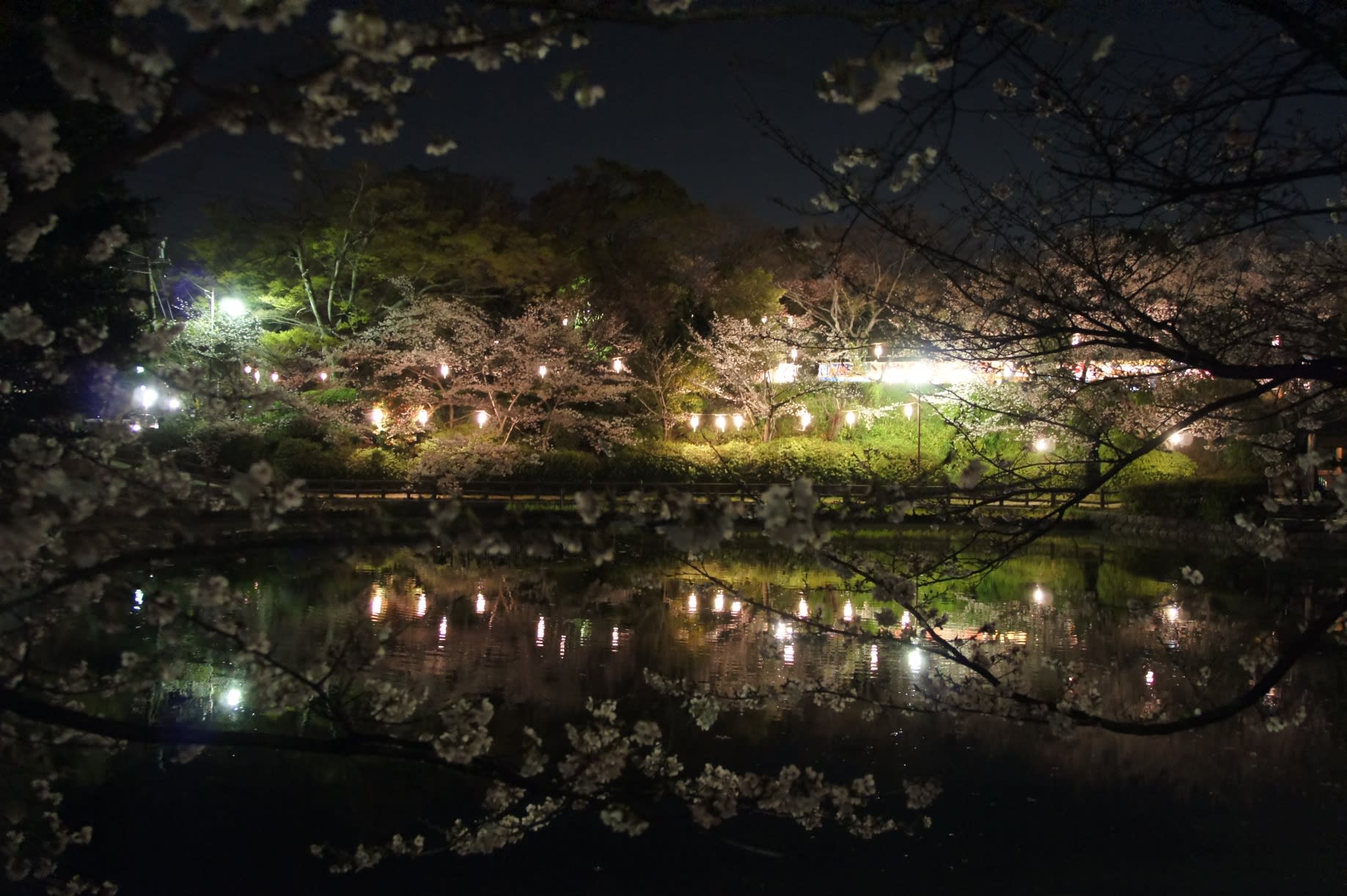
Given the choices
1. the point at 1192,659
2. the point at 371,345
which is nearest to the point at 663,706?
the point at 1192,659

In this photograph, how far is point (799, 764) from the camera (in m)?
6.71

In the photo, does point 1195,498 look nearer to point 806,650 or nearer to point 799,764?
point 806,650

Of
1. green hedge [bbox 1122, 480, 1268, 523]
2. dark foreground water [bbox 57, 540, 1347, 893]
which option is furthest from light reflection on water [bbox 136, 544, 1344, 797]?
green hedge [bbox 1122, 480, 1268, 523]

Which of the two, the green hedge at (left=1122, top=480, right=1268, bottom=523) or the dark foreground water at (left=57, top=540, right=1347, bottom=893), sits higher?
the green hedge at (left=1122, top=480, right=1268, bottom=523)

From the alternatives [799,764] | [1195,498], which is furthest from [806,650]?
[1195,498]

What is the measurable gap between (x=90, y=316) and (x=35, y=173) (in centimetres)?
1004

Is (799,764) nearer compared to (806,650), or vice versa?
(799,764)

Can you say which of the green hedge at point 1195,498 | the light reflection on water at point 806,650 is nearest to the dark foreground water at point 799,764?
the light reflection on water at point 806,650

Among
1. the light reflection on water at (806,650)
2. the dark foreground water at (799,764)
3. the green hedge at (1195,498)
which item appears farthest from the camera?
the green hedge at (1195,498)

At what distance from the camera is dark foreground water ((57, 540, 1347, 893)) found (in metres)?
5.37

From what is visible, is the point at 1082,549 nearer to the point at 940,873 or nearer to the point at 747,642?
the point at 747,642

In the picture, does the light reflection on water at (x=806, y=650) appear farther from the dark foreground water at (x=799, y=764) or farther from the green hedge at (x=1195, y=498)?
the green hedge at (x=1195, y=498)

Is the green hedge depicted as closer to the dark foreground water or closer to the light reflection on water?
the light reflection on water

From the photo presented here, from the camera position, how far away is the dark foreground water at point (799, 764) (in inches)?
211
